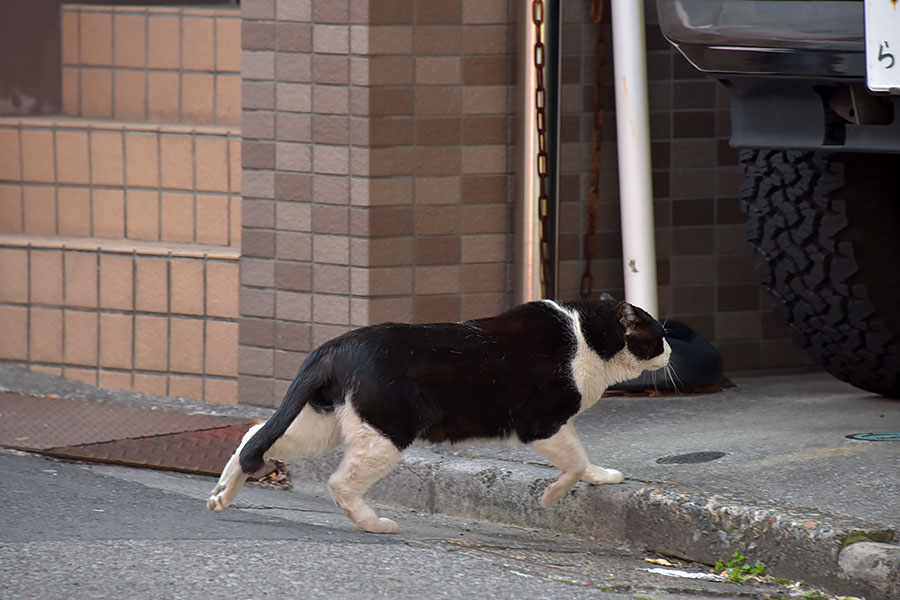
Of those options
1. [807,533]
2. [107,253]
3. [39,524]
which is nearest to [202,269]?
[107,253]

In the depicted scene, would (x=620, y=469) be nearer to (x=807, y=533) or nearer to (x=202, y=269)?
(x=807, y=533)

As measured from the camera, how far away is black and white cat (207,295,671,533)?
4.09m

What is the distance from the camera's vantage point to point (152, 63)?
22.4 ft

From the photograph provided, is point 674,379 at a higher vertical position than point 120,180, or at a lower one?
lower

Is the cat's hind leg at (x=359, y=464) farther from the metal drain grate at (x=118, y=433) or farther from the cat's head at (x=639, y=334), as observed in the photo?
the metal drain grate at (x=118, y=433)

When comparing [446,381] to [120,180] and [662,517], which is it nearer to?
[662,517]

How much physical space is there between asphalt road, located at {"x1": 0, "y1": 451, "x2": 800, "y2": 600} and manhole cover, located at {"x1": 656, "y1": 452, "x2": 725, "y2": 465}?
0.49 metres

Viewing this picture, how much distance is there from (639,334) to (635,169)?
1519mm

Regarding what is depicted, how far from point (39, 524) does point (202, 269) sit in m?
2.13

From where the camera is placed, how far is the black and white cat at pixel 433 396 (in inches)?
161

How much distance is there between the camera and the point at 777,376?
636 cm

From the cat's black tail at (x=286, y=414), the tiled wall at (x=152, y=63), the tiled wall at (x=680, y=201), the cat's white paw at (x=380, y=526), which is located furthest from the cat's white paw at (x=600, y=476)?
the tiled wall at (x=152, y=63)

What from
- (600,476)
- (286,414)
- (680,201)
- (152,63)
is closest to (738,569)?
(600,476)

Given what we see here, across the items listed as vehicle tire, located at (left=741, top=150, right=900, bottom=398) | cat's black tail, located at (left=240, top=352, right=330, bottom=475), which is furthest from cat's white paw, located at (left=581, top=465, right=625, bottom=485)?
vehicle tire, located at (left=741, top=150, right=900, bottom=398)
